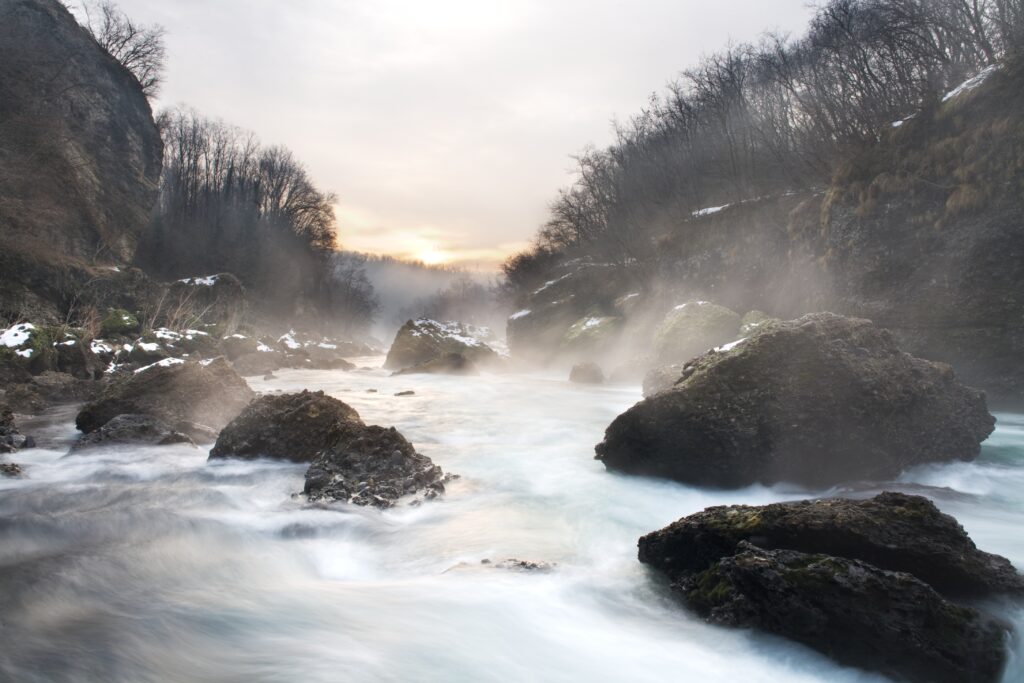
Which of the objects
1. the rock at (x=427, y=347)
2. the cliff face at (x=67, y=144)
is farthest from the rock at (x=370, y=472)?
the rock at (x=427, y=347)

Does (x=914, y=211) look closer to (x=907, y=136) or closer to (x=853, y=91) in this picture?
(x=907, y=136)

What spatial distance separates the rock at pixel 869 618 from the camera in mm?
2812

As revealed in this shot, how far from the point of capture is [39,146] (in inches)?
969

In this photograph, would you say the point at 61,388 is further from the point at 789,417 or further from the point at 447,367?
the point at 789,417

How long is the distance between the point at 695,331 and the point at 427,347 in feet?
51.3

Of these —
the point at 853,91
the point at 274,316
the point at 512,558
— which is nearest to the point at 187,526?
the point at 512,558

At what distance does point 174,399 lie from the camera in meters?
9.21

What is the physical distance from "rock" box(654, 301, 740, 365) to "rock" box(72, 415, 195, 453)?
1289cm

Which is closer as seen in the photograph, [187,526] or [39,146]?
[187,526]

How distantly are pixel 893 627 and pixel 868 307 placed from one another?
13.5m

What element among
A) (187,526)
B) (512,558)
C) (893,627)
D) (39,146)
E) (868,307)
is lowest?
(187,526)

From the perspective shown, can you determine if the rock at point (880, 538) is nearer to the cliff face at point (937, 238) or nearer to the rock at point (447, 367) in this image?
the cliff face at point (937, 238)

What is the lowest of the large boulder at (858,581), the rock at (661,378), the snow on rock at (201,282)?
the large boulder at (858,581)

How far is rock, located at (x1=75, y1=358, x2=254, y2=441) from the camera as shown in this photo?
8.80 m
